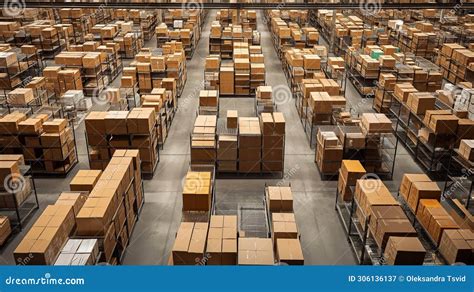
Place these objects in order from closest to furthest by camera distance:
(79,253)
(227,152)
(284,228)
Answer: (79,253)
(284,228)
(227,152)

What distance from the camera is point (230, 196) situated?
11.0 metres

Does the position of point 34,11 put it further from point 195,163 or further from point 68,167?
point 195,163

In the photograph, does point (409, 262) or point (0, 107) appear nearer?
point (409, 262)

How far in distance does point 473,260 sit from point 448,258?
44 cm

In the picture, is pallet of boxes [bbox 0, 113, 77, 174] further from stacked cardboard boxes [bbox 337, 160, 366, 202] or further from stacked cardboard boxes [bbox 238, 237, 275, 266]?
stacked cardboard boxes [bbox 337, 160, 366, 202]

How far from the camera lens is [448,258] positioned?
795 cm

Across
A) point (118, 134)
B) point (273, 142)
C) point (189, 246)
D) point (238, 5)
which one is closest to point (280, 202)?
point (189, 246)

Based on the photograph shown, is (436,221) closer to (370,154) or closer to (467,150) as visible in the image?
(467,150)

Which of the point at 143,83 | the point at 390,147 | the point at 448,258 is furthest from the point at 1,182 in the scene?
the point at 390,147

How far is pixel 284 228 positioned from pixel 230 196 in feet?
9.62

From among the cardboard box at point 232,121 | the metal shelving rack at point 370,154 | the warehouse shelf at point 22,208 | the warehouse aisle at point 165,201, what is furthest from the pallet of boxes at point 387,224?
the warehouse shelf at point 22,208

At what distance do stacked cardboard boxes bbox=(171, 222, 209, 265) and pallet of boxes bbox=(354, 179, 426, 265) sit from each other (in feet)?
10.7

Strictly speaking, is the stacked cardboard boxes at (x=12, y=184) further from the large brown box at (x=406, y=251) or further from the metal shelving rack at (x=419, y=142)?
the metal shelving rack at (x=419, y=142)

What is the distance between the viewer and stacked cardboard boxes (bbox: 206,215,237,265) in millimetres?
7484
